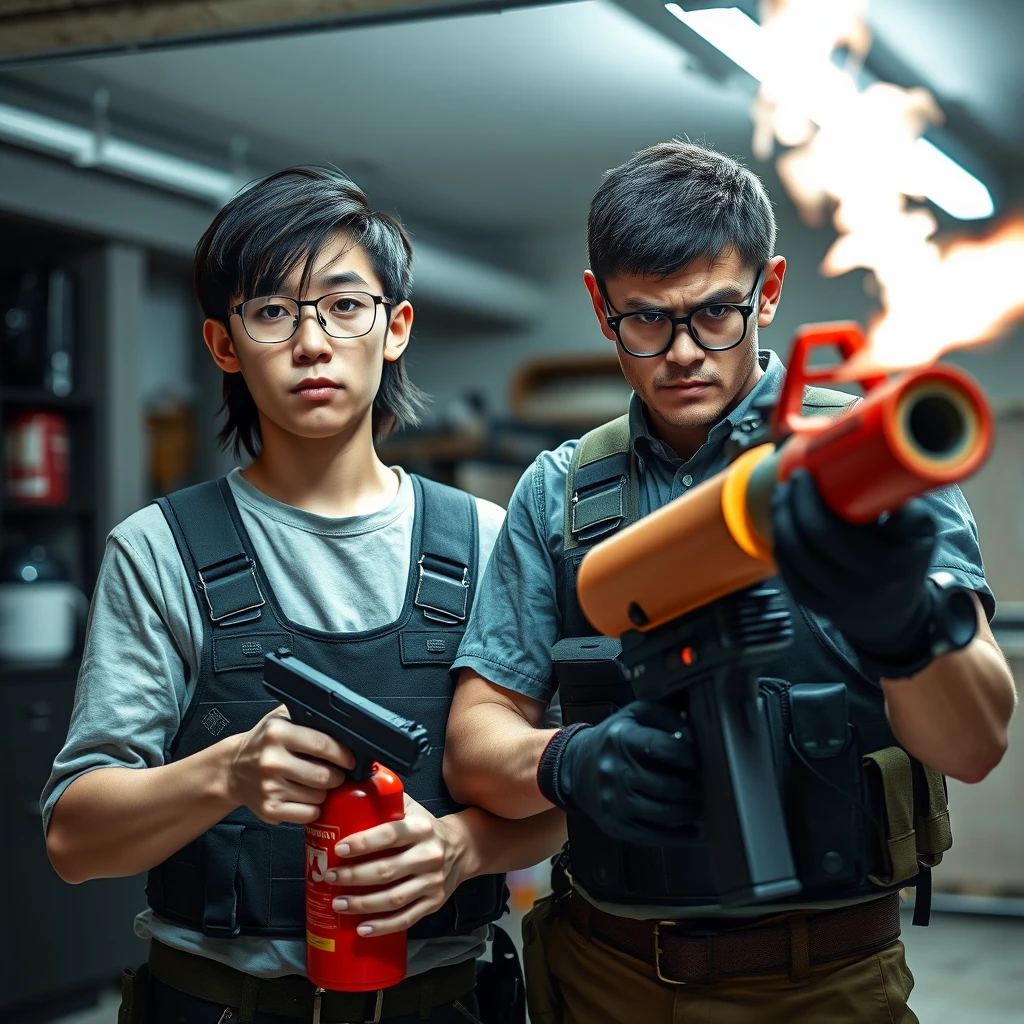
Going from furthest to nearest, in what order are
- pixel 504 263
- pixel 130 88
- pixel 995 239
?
pixel 504 263 → pixel 130 88 → pixel 995 239

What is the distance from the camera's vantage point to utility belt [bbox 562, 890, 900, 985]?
124 cm

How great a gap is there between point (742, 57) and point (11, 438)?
8.78ft

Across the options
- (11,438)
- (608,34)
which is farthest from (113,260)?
(608,34)

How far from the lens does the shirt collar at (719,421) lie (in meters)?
1.31

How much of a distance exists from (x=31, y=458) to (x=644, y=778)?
133 inches

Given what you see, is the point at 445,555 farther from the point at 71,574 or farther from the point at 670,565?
the point at 71,574

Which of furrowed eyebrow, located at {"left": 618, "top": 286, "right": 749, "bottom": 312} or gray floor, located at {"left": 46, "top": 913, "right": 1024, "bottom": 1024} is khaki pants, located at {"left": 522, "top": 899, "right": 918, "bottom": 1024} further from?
gray floor, located at {"left": 46, "top": 913, "right": 1024, "bottom": 1024}

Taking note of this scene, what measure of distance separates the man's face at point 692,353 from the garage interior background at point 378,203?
4.36ft

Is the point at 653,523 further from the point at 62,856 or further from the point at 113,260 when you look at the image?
the point at 113,260

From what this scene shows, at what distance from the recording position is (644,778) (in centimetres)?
108

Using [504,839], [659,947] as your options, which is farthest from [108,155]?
[659,947]

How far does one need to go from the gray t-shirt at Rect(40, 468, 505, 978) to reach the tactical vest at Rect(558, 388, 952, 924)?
235mm

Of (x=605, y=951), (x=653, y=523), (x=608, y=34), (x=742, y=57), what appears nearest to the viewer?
(x=653, y=523)

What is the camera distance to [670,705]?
1128mm
